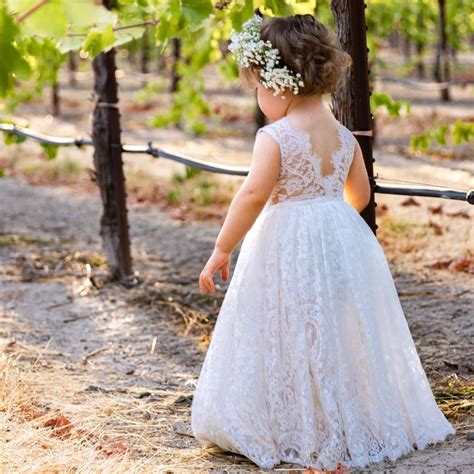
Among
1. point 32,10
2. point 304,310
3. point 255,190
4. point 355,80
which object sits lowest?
point 304,310

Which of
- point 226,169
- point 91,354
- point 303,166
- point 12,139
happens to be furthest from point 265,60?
point 12,139

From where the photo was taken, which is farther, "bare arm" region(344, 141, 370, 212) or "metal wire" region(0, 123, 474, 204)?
"metal wire" region(0, 123, 474, 204)

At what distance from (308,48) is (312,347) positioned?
93 centimetres

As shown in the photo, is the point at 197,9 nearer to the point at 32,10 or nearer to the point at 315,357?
the point at 315,357

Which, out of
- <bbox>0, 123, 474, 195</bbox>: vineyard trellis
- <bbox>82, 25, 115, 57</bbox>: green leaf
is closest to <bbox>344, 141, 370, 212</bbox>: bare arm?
<bbox>0, 123, 474, 195</bbox>: vineyard trellis

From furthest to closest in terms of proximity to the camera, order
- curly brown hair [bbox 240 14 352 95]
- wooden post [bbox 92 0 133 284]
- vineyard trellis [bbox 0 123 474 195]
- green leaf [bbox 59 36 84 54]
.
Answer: wooden post [bbox 92 0 133 284]
green leaf [bbox 59 36 84 54]
vineyard trellis [bbox 0 123 474 195]
curly brown hair [bbox 240 14 352 95]

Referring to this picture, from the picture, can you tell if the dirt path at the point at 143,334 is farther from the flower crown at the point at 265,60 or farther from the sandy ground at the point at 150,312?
the flower crown at the point at 265,60

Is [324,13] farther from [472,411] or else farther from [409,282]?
[472,411]

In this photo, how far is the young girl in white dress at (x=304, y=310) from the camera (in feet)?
9.34

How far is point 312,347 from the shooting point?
2859 millimetres

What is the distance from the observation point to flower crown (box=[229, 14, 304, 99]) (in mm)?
2852

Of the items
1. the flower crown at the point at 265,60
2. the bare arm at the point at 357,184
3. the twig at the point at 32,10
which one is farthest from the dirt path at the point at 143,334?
the twig at the point at 32,10

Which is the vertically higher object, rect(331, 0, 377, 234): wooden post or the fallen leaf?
rect(331, 0, 377, 234): wooden post

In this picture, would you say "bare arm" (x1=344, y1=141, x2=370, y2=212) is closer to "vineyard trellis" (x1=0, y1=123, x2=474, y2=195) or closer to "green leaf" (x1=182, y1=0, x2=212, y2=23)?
"vineyard trellis" (x1=0, y1=123, x2=474, y2=195)
